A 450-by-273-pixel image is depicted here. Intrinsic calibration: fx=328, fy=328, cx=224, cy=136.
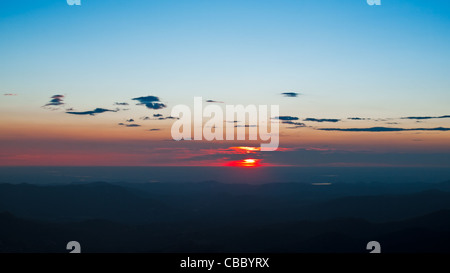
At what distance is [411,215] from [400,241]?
221 ft

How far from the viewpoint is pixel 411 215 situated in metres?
192

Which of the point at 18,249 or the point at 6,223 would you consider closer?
the point at 18,249

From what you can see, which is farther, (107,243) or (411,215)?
(411,215)

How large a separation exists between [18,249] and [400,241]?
163373 millimetres
